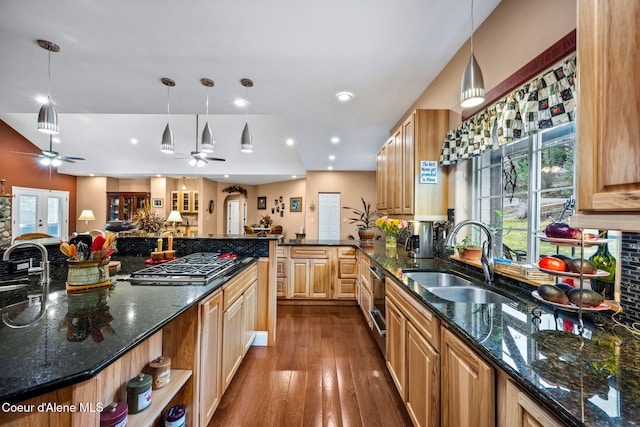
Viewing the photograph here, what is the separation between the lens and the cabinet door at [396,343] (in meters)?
1.75

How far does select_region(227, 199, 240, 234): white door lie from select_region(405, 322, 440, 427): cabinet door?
9237 millimetres

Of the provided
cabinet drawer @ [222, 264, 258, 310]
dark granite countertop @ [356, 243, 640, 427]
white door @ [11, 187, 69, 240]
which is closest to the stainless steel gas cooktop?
cabinet drawer @ [222, 264, 258, 310]

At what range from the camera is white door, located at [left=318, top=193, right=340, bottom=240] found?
7676 mm

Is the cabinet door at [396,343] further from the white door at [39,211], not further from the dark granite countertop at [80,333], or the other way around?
the white door at [39,211]

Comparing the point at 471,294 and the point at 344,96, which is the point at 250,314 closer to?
the point at 471,294

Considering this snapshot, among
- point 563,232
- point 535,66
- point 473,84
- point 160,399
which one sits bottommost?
point 160,399

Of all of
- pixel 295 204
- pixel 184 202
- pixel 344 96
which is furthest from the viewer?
pixel 295 204

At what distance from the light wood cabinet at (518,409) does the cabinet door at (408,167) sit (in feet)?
6.07

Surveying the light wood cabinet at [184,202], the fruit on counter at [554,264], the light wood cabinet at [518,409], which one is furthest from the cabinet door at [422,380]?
the light wood cabinet at [184,202]

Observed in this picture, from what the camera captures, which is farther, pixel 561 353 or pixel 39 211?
pixel 39 211

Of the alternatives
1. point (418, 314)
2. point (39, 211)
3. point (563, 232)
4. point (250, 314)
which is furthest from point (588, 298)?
point (39, 211)

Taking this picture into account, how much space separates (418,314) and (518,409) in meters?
0.71

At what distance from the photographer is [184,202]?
877 cm

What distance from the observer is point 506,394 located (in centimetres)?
84
